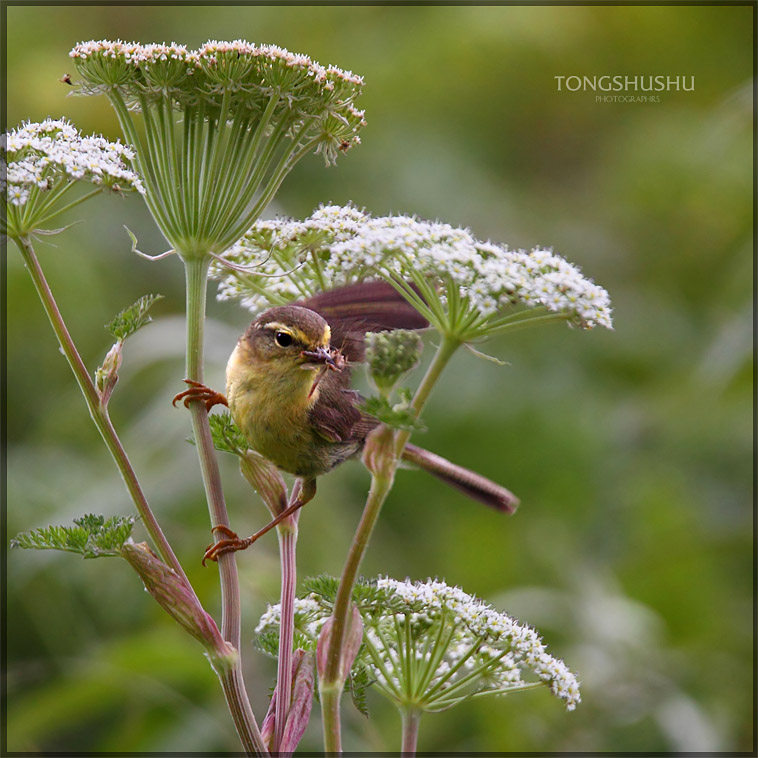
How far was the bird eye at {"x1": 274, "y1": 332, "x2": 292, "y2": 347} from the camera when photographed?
203cm

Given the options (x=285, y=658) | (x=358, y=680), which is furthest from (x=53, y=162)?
(x=358, y=680)

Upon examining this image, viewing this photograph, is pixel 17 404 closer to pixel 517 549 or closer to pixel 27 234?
pixel 517 549

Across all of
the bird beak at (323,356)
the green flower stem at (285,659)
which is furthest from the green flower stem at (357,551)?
the bird beak at (323,356)

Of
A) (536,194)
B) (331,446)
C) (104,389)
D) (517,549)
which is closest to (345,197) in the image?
(536,194)

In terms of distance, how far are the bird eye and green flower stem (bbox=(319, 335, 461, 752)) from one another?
1.66ft

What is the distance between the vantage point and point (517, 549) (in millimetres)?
4664

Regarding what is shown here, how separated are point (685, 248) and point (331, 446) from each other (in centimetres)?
439

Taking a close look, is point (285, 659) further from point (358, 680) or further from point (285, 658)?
point (358, 680)

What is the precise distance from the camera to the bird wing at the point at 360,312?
193cm

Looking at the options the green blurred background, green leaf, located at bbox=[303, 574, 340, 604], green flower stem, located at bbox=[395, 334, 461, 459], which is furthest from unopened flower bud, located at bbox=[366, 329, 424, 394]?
the green blurred background

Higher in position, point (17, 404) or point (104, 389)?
point (17, 404)

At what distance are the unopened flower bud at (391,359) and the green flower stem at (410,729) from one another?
2.27ft

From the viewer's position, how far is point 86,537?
5.08 feet

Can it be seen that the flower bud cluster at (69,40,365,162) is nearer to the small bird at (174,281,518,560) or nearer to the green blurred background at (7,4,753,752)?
the small bird at (174,281,518,560)
